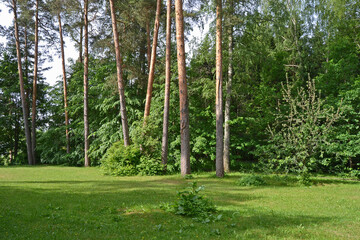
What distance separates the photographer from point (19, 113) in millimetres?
31359

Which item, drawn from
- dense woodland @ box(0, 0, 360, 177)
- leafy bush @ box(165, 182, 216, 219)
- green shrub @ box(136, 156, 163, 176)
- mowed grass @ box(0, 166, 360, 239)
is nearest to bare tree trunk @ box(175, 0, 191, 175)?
dense woodland @ box(0, 0, 360, 177)

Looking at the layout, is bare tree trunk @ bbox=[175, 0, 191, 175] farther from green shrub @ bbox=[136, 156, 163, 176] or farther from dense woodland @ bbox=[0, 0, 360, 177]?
green shrub @ bbox=[136, 156, 163, 176]

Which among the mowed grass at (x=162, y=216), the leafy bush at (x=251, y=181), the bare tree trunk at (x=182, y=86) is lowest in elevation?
the leafy bush at (x=251, y=181)

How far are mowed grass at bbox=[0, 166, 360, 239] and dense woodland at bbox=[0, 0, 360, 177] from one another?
13.4ft

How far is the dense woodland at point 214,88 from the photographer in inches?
556

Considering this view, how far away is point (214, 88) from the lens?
1680cm

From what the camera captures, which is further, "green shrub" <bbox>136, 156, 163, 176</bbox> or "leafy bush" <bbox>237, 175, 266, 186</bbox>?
"green shrub" <bbox>136, 156, 163, 176</bbox>

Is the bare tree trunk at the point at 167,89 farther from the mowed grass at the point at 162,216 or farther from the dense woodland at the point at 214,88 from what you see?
the mowed grass at the point at 162,216

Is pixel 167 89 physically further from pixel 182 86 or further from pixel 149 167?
pixel 149 167

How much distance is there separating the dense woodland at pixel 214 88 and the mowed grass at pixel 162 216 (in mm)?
4096

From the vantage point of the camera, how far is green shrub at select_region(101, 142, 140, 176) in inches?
627

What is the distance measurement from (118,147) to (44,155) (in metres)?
12.4

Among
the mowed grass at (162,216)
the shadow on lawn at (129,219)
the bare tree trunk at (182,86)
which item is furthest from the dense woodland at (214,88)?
the shadow on lawn at (129,219)

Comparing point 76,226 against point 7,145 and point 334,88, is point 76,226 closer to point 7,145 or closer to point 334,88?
point 334,88
